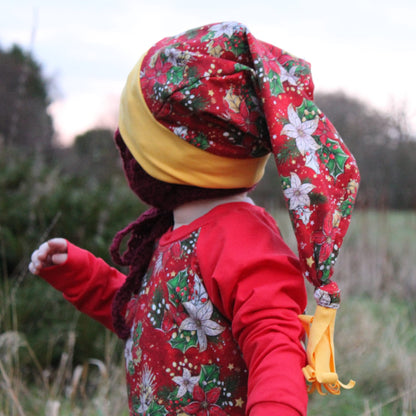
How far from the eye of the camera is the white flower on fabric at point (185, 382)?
1257 millimetres

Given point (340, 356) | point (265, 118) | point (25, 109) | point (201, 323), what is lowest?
point (25, 109)

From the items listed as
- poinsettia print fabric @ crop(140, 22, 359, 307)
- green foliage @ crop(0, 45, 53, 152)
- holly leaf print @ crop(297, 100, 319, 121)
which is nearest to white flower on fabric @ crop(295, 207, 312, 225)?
poinsettia print fabric @ crop(140, 22, 359, 307)

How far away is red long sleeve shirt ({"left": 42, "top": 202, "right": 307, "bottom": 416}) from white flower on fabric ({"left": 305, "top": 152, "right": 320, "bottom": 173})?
0.20m

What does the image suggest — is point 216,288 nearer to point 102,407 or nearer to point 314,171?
point 314,171

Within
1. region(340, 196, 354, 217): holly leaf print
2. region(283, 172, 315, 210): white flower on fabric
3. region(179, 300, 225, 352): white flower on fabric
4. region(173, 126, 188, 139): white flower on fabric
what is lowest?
region(179, 300, 225, 352): white flower on fabric

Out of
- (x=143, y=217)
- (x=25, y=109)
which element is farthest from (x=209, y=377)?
(x=25, y=109)

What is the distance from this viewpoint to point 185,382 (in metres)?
1.26

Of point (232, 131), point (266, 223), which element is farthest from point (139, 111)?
point (266, 223)

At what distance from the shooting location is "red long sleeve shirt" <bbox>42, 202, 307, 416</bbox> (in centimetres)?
105

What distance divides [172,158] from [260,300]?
1.42 feet

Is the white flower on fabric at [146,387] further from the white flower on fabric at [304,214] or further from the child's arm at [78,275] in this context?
the white flower on fabric at [304,214]

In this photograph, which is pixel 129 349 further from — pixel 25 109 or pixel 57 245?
pixel 25 109

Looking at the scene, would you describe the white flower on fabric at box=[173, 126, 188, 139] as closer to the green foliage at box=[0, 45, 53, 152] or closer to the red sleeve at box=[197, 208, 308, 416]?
the red sleeve at box=[197, 208, 308, 416]

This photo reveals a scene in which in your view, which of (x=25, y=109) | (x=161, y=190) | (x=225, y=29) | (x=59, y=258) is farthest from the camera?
(x=25, y=109)
